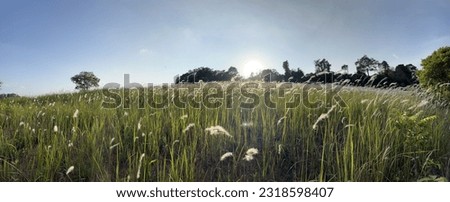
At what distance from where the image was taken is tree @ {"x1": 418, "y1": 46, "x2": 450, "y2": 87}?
30.0 feet

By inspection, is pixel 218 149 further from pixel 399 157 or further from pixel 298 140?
pixel 399 157

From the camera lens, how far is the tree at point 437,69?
30.0 feet

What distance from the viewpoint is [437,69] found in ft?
30.2

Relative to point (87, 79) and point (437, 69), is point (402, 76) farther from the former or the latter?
point (87, 79)

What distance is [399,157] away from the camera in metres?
3.18

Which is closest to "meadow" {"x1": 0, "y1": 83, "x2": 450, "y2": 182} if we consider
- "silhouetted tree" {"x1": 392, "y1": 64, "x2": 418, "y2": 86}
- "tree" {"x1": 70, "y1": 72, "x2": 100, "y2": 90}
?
"silhouetted tree" {"x1": 392, "y1": 64, "x2": 418, "y2": 86}

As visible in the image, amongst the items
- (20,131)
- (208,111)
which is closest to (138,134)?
(208,111)

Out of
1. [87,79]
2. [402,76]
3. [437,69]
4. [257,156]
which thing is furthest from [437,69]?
[87,79]

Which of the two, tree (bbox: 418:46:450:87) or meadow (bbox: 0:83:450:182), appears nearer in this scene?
meadow (bbox: 0:83:450:182)

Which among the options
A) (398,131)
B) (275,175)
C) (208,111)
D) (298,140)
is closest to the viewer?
(275,175)

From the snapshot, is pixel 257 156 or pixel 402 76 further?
pixel 402 76

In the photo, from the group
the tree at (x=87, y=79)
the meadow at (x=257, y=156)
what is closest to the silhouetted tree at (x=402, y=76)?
the meadow at (x=257, y=156)

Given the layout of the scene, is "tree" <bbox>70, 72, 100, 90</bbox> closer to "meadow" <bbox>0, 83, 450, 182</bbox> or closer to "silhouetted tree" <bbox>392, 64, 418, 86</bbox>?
"silhouetted tree" <bbox>392, 64, 418, 86</bbox>
